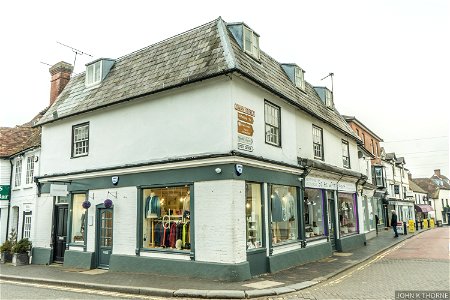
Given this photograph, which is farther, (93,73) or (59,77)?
(59,77)

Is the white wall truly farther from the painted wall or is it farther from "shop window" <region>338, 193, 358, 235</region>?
"shop window" <region>338, 193, 358, 235</region>

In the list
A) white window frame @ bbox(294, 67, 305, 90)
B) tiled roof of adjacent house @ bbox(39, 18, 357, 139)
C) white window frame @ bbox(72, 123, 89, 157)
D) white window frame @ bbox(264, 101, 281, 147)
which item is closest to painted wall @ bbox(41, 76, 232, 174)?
white window frame @ bbox(72, 123, 89, 157)

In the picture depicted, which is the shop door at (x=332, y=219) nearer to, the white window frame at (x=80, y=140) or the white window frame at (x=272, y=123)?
the white window frame at (x=272, y=123)

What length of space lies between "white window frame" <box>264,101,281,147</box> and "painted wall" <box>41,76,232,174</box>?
2429 mm

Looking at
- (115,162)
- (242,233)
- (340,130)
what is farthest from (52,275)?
(340,130)

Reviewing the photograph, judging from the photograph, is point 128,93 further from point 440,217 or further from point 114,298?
point 440,217

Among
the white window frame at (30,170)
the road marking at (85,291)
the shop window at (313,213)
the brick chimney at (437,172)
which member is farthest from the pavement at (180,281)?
the brick chimney at (437,172)

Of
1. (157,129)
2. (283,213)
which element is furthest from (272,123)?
(157,129)

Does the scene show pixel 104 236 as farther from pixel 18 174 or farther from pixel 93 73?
pixel 18 174

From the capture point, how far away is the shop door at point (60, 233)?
1534 centimetres

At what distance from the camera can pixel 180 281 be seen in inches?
407

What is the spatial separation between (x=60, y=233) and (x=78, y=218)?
1.56 meters

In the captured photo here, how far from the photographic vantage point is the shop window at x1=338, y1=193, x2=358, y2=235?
61.6ft

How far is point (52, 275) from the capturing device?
1238 centimetres
